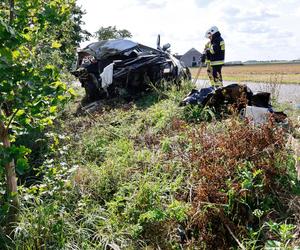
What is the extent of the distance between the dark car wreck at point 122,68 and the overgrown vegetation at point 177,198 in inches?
163

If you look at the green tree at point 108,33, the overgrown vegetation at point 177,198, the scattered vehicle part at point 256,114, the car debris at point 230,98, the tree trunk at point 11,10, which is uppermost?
the green tree at point 108,33

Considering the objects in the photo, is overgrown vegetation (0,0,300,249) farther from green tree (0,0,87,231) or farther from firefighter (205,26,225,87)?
firefighter (205,26,225,87)

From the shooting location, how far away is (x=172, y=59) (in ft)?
31.1

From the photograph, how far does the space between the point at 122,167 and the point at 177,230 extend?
135 centimetres

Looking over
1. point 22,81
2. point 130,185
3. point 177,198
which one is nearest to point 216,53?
point 130,185

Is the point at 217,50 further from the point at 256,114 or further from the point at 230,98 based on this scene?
the point at 256,114

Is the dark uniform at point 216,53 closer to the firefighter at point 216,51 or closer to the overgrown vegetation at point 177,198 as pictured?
the firefighter at point 216,51

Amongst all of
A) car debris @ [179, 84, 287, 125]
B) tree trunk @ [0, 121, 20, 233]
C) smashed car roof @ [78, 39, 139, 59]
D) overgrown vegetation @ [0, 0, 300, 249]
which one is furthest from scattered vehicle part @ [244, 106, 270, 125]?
smashed car roof @ [78, 39, 139, 59]

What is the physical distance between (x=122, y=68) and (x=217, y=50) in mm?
2315

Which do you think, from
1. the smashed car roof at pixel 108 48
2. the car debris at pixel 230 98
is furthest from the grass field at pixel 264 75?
the smashed car roof at pixel 108 48

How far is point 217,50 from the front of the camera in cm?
890

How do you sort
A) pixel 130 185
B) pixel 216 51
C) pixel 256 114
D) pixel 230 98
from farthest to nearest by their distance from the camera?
pixel 216 51 < pixel 230 98 < pixel 256 114 < pixel 130 185

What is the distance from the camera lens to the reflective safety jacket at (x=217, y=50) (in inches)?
350

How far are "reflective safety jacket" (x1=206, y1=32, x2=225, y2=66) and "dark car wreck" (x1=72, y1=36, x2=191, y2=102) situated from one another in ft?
2.81
